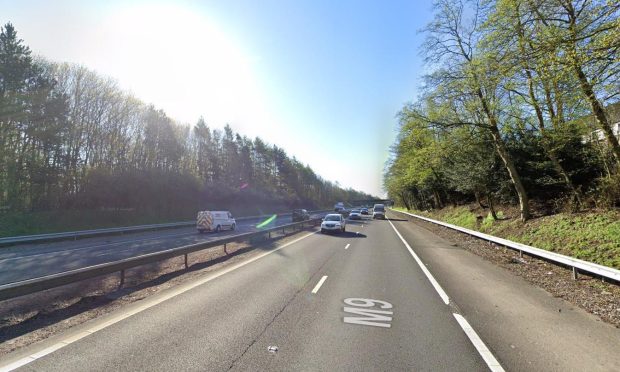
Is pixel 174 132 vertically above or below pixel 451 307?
above

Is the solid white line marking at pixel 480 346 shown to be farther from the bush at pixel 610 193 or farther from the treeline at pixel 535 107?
the bush at pixel 610 193

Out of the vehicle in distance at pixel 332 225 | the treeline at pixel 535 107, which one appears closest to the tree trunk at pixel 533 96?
the treeline at pixel 535 107

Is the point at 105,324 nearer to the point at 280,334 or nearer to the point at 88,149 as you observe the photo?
the point at 280,334

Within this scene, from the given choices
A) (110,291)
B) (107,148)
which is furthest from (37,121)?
(110,291)

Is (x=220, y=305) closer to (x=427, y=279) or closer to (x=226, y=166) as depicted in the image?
(x=427, y=279)

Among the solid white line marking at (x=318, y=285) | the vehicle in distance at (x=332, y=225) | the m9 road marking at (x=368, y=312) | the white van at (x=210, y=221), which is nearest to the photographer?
the m9 road marking at (x=368, y=312)

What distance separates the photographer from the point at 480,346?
505 centimetres

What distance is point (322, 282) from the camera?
9.34 metres

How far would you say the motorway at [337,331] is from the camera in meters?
4.47

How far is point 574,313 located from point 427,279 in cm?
365

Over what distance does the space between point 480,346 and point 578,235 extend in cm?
1070

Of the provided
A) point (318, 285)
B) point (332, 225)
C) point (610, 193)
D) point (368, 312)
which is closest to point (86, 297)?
point (318, 285)

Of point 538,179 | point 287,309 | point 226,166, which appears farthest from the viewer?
point 226,166

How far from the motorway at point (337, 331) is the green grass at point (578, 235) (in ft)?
10.3
